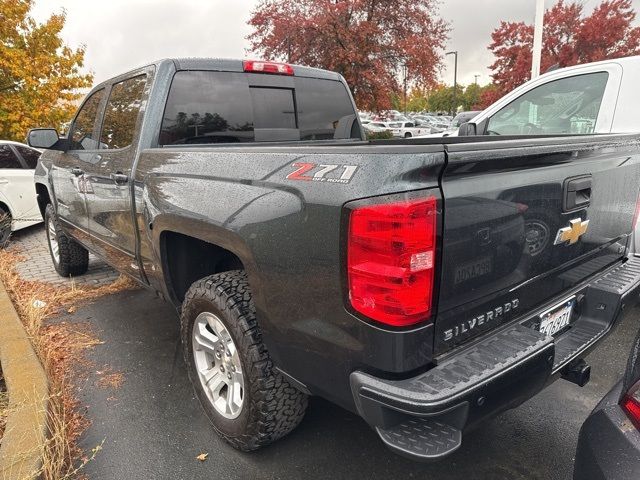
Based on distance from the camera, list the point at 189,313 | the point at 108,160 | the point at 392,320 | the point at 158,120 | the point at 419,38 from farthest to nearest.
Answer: the point at 419,38 < the point at 108,160 < the point at 158,120 < the point at 189,313 < the point at 392,320

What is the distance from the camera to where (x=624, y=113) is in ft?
12.4

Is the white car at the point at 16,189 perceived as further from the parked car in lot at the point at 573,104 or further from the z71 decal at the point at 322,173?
the z71 decal at the point at 322,173

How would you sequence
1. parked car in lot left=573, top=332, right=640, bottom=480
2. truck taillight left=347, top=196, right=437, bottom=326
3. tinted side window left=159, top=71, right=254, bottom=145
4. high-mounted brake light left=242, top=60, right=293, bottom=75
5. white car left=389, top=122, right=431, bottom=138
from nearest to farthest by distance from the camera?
parked car in lot left=573, top=332, right=640, bottom=480 → truck taillight left=347, top=196, right=437, bottom=326 → tinted side window left=159, top=71, right=254, bottom=145 → high-mounted brake light left=242, top=60, right=293, bottom=75 → white car left=389, top=122, right=431, bottom=138

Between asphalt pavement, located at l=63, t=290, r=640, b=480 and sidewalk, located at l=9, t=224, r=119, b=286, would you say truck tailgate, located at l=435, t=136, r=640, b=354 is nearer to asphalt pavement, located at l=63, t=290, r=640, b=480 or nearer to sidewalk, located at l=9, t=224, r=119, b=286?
asphalt pavement, located at l=63, t=290, r=640, b=480

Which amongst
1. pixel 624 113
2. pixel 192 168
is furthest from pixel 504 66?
pixel 192 168

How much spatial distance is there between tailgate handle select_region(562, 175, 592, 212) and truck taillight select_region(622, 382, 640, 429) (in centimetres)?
86

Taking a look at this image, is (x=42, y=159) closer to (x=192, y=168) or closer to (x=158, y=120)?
(x=158, y=120)

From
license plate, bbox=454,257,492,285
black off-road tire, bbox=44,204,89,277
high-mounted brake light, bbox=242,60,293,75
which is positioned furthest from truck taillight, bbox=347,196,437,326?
black off-road tire, bbox=44,204,89,277

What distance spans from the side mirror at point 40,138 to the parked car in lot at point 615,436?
441 centimetres

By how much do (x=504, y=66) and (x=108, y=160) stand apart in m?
18.6

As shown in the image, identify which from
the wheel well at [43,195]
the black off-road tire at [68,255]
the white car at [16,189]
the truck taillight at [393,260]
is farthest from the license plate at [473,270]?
the white car at [16,189]

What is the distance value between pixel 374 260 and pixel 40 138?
148 inches

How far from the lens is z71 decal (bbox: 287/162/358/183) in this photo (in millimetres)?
1572

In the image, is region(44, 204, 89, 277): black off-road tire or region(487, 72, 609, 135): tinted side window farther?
region(44, 204, 89, 277): black off-road tire
